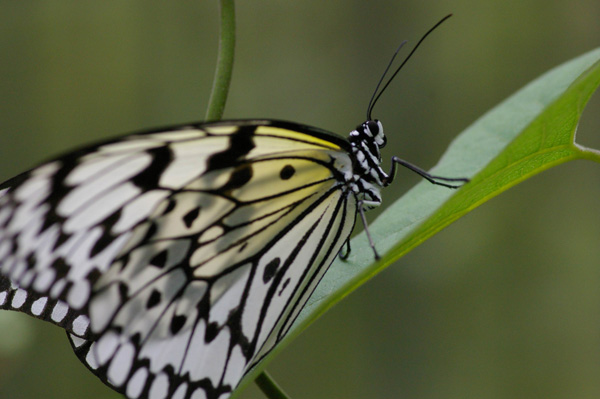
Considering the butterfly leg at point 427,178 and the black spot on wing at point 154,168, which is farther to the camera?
the butterfly leg at point 427,178

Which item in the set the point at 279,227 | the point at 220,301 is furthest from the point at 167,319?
the point at 279,227

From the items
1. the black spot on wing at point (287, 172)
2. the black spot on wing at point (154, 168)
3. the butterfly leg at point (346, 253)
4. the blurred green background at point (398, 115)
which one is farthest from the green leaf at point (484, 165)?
the blurred green background at point (398, 115)

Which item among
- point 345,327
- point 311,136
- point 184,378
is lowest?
point 345,327

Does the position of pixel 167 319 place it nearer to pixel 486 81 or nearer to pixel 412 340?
pixel 412 340

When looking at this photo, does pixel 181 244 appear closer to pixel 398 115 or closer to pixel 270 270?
pixel 270 270

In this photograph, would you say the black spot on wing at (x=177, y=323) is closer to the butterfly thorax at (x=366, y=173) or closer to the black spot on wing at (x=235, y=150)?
the black spot on wing at (x=235, y=150)

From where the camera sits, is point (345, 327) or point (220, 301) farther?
point (345, 327)

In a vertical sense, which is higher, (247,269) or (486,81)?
(247,269)
